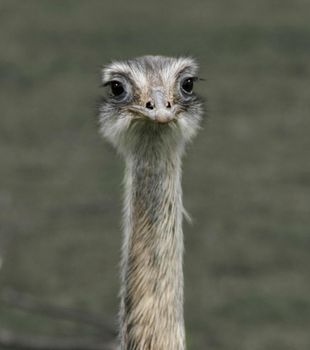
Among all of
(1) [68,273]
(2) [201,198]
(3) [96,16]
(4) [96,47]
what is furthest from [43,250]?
(3) [96,16]

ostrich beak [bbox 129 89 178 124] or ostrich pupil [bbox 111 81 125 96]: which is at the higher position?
ostrich pupil [bbox 111 81 125 96]

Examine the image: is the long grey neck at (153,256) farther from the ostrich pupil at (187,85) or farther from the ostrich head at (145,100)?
the ostrich pupil at (187,85)

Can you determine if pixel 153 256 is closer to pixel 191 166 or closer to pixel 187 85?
pixel 187 85

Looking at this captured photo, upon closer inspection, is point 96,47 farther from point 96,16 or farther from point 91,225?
point 91,225

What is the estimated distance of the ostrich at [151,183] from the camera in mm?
3732

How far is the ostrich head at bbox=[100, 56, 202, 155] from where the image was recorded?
12.7ft

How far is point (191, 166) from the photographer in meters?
8.38

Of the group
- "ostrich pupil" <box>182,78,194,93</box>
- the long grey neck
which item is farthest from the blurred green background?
the long grey neck

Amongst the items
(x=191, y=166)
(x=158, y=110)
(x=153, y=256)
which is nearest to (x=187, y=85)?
(x=158, y=110)

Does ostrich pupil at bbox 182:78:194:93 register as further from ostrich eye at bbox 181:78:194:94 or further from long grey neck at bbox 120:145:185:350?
long grey neck at bbox 120:145:185:350

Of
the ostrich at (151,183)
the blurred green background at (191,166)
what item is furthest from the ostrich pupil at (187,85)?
the blurred green background at (191,166)

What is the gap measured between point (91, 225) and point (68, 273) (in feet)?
1.99

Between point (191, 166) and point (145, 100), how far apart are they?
14.9 ft

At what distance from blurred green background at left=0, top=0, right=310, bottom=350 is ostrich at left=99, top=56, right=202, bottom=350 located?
170 centimetres
